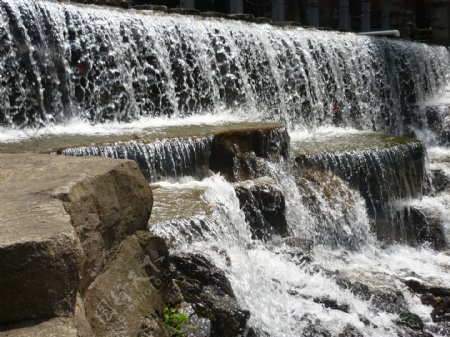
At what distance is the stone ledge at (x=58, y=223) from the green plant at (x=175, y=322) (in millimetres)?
559

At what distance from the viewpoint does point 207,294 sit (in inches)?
169

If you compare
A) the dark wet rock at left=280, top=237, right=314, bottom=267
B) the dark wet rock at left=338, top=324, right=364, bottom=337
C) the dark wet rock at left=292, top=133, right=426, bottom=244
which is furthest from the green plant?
the dark wet rock at left=292, top=133, right=426, bottom=244

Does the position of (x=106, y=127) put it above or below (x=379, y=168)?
above

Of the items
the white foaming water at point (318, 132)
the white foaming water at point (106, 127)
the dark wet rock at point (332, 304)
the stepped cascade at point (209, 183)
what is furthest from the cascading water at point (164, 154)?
the white foaming water at point (318, 132)

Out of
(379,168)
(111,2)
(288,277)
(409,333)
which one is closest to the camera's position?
(409,333)

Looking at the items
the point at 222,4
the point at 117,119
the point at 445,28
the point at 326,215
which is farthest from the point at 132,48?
the point at 445,28

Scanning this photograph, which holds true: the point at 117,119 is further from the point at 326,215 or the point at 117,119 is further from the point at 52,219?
the point at 52,219

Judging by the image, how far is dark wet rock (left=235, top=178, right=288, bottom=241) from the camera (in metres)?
6.24

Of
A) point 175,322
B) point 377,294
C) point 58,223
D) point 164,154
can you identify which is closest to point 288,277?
point 377,294

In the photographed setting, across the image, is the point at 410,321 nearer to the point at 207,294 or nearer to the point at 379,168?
the point at 207,294

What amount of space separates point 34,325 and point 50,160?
151cm

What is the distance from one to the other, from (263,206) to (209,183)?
57 centimetres

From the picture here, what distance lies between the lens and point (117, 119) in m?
8.34

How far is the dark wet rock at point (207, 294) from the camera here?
4172 millimetres
